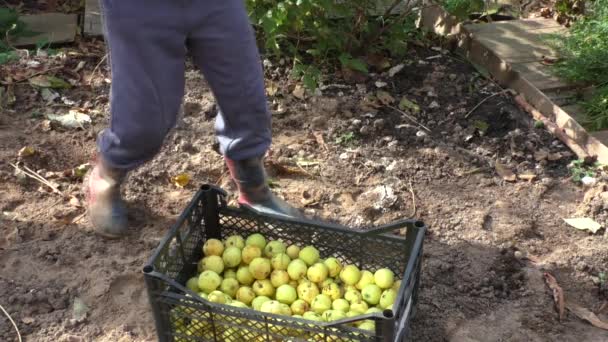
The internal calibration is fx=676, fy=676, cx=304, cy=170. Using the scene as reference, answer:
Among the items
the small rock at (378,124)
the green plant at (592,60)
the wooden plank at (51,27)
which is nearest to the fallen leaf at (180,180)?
the small rock at (378,124)

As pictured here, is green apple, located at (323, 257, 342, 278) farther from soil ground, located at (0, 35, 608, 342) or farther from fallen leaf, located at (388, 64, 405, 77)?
fallen leaf, located at (388, 64, 405, 77)

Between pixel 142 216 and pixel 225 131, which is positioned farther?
pixel 142 216

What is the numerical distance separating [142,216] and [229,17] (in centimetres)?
112

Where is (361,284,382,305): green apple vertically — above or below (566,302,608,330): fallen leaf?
above

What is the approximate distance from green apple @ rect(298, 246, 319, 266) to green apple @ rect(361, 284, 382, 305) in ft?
0.69

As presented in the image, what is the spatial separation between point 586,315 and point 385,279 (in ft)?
2.89

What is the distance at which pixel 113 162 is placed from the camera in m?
2.58

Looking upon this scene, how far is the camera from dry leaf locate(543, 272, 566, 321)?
255 centimetres

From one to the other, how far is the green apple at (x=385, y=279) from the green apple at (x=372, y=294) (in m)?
0.02

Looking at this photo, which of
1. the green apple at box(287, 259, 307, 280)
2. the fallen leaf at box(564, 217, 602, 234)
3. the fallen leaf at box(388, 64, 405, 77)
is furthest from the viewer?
the fallen leaf at box(388, 64, 405, 77)

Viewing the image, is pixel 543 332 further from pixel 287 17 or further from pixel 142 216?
pixel 287 17

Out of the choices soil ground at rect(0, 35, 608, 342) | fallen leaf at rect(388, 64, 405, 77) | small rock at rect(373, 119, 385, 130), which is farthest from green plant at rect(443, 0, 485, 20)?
small rock at rect(373, 119, 385, 130)

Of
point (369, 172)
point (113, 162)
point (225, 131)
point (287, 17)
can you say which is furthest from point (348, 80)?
point (113, 162)

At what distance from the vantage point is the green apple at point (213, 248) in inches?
92.4
